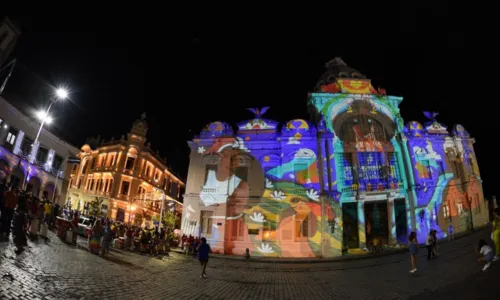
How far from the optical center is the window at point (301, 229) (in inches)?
885

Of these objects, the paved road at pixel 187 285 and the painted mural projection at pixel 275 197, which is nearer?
the paved road at pixel 187 285

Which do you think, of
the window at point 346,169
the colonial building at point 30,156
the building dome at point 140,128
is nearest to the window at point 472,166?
the window at point 346,169

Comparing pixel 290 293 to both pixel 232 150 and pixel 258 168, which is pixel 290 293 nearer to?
pixel 258 168

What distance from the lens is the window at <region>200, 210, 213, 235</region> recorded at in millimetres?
23844

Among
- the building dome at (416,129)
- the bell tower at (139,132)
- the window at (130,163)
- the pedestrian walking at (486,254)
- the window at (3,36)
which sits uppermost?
the window at (3,36)

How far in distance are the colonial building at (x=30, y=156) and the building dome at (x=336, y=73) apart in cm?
3614

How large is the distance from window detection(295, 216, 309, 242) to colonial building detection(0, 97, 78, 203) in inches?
1183

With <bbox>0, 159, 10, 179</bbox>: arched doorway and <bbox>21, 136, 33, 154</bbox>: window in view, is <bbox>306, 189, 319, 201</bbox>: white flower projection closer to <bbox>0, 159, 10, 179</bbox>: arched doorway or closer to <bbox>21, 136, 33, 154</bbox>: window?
<bbox>0, 159, 10, 179</bbox>: arched doorway

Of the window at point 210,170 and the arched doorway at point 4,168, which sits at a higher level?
the window at point 210,170

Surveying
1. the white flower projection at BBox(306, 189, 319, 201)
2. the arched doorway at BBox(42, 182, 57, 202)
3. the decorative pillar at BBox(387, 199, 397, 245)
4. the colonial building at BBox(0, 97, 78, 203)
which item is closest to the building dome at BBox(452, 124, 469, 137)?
the decorative pillar at BBox(387, 199, 397, 245)

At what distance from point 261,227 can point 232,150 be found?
8.32 metres

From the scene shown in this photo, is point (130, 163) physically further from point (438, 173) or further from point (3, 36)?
point (438, 173)

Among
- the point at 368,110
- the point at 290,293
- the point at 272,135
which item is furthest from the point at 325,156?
the point at 290,293

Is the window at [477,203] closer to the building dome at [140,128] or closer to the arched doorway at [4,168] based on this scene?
the building dome at [140,128]
